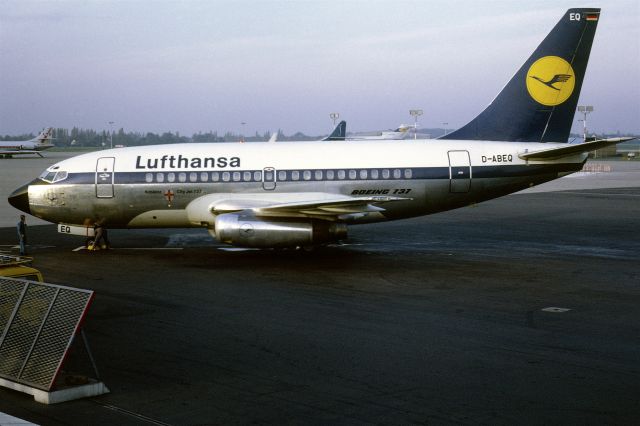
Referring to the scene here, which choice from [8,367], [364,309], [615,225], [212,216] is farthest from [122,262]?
[615,225]

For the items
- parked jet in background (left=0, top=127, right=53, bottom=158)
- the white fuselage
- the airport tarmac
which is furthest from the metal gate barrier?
parked jet in background (left=0, top=127, right=53, bottom=158)

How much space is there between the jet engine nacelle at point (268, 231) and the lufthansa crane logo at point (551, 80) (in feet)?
31.3

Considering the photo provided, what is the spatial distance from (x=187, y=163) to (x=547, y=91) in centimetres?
1328

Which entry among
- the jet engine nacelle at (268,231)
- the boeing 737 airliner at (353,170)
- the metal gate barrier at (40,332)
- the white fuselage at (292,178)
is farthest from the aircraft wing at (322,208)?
the metal gate barrier at (40,332)

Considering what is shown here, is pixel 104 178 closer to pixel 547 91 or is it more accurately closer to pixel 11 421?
pixel 547 91

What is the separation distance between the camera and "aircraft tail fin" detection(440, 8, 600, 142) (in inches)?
1060

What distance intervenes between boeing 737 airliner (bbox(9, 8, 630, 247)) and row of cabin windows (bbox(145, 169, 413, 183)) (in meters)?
0.04

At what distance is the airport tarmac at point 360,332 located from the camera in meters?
11.1

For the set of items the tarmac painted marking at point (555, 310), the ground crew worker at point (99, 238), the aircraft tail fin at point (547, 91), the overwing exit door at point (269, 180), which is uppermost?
the aircraft tail fin at point (547, 91)

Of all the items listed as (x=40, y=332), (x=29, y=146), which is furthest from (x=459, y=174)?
(x=29, y=146)

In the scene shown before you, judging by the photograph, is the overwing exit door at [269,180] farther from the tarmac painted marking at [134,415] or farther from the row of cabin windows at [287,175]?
the tarmac painted marking at [134,415]

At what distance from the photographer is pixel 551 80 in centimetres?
2722

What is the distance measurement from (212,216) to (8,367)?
46.6 ft

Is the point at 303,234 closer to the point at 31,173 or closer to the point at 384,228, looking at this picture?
the point at 384,228
